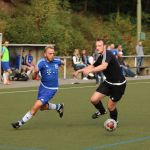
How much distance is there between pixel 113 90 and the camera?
12.7 metres

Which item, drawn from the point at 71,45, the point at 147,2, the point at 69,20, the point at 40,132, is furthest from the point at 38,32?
the point at 40,132

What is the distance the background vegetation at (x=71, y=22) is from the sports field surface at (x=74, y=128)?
51.0ft

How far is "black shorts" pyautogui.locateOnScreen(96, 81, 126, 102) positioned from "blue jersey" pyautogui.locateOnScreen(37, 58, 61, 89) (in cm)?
102

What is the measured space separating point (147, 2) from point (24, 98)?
120 feet

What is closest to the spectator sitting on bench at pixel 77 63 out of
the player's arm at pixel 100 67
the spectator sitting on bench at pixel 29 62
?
the spectator sitting on bench at pixel 29 62

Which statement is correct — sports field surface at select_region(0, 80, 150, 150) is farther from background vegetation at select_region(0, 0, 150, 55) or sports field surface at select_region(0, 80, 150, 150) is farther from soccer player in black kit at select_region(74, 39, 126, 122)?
background vegetation at select_region(0, 0, 150, 55)

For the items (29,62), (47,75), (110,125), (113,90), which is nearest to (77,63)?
(29,62)

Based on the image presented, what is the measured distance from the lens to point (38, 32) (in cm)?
3644

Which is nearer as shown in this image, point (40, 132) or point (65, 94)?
point (40, 132)

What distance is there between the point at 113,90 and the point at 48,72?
1415mm

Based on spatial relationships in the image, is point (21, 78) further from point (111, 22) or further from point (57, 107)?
point (111, 22)

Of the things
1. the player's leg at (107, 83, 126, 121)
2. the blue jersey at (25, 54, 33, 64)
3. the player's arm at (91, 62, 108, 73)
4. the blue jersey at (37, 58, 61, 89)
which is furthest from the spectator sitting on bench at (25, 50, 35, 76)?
the player's arm at (91, 62, 108, 73)

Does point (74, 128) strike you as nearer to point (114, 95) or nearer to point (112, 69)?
point (114, 95)

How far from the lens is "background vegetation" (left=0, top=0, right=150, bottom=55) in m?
35.6
